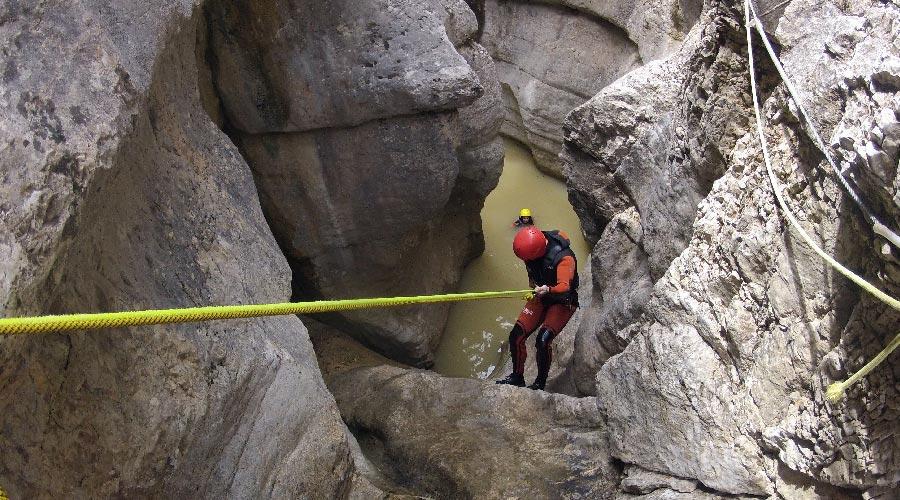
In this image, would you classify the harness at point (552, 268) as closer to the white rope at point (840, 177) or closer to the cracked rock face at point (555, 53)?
the white rope at point (840, 177)

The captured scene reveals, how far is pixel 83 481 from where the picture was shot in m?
2.20

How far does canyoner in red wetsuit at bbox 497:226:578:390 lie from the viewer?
507 centimetres

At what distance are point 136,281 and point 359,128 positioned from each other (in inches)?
99.8

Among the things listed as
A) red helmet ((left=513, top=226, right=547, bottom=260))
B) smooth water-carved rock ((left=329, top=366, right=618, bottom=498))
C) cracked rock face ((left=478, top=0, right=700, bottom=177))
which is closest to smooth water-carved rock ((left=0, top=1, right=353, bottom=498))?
smooth water-carved rock ((left=329, top=366, right=618, bottom=498))

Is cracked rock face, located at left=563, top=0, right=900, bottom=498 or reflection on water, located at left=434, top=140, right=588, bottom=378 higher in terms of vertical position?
cracked rock face, located at left=563, top=0, right=900, bottom=498

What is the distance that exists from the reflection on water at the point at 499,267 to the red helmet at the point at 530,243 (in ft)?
5.21

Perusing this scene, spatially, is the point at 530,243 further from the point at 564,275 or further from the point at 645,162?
the point at 645,162

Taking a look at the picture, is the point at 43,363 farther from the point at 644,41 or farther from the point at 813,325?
the point at 644,41

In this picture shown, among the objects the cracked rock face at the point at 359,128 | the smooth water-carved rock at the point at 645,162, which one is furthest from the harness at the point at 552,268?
the cracked rock face at the point at 359,128

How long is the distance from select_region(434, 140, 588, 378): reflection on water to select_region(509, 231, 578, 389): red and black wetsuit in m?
0.94

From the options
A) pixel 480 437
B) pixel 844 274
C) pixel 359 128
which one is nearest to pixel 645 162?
pixel 359 128

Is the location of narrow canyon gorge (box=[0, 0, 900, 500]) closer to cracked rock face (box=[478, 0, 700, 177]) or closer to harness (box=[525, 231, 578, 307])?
harness (box=[525, 231, 578, 307])

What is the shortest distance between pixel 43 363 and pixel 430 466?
2.25 metres

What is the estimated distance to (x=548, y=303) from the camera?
5.31 meters
